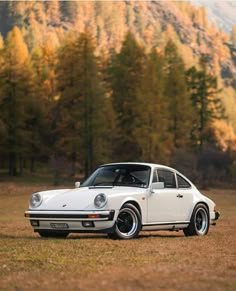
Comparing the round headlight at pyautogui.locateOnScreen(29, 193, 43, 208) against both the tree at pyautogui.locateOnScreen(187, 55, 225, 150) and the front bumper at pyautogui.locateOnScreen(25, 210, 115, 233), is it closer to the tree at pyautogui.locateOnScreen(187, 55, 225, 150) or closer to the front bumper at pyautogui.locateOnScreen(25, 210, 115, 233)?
the front bumper at pyautogui.locateOnScreen(25, 210, 115, 233)

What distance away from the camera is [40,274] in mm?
9766

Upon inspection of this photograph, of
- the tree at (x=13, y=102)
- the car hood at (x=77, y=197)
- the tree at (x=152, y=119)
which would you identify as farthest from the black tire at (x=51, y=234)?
the tree at (x=152, y=119)

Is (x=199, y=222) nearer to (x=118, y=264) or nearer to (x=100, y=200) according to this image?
(x=100, y=200)

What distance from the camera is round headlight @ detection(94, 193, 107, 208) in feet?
48.7

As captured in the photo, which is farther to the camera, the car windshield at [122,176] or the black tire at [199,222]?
the black tire at [199,222]

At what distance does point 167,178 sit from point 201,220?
1299 millimetres

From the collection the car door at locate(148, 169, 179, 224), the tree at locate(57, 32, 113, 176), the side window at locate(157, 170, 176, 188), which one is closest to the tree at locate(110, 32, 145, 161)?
the tree at locate(57, 32, 113, 176)

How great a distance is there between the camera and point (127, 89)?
75.3 metres

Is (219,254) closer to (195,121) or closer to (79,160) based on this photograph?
(79,160)

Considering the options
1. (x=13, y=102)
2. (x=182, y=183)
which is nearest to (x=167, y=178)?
(x=182, y=183)

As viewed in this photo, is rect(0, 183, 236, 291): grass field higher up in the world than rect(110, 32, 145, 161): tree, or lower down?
lower down

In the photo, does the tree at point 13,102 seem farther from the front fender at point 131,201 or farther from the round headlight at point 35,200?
the front fender at point 131,201

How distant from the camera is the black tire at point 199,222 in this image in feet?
55.7

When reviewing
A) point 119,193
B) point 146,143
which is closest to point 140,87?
point 146,143
